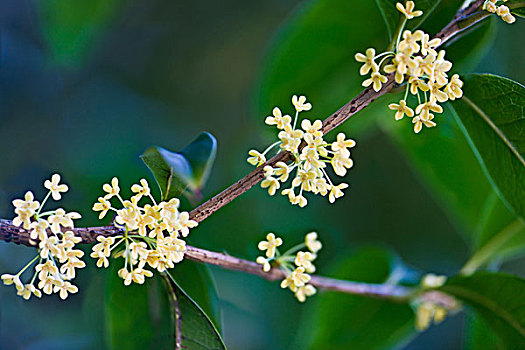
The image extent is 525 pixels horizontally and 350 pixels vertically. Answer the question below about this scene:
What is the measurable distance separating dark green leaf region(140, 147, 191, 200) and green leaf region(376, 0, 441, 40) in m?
0.39

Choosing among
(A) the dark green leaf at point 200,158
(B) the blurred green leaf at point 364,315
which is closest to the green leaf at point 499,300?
(B) the blurred green leaf at point 364,315

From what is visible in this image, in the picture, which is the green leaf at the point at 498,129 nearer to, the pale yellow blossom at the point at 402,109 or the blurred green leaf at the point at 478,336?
the pale yellow blossom at the point at 402,109

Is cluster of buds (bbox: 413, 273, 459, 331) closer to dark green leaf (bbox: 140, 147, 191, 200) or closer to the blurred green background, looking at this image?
the blurred green background

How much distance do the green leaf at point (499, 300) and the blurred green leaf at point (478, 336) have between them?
8 cm

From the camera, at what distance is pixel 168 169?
2.39 feet

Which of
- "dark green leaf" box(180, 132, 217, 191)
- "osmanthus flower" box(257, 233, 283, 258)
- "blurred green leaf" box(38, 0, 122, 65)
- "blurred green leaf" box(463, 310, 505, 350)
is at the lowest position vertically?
"blurred green leaf" box(463, 310, 505, 350)

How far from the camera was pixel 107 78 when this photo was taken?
6.36ft

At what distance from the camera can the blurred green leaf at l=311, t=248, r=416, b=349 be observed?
1323 mm

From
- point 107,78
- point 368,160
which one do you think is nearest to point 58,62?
point 107,78

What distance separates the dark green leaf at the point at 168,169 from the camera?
704mm

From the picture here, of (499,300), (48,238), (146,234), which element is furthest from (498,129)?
(48,238)

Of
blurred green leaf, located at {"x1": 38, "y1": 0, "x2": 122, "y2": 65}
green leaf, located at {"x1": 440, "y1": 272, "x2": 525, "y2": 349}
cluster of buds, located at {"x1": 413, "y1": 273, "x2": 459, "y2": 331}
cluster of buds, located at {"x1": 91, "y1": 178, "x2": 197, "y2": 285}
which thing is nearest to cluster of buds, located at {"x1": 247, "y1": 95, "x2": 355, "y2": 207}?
cluster of buds, located at {"x1": 91, "y1": 178, "x2": 197, "y2": 285}

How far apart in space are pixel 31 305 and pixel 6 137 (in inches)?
20.9

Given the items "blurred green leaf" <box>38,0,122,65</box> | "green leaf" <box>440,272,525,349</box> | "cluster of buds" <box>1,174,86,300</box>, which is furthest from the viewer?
"blurred green leaf" <box>38,0,122,65</box>
